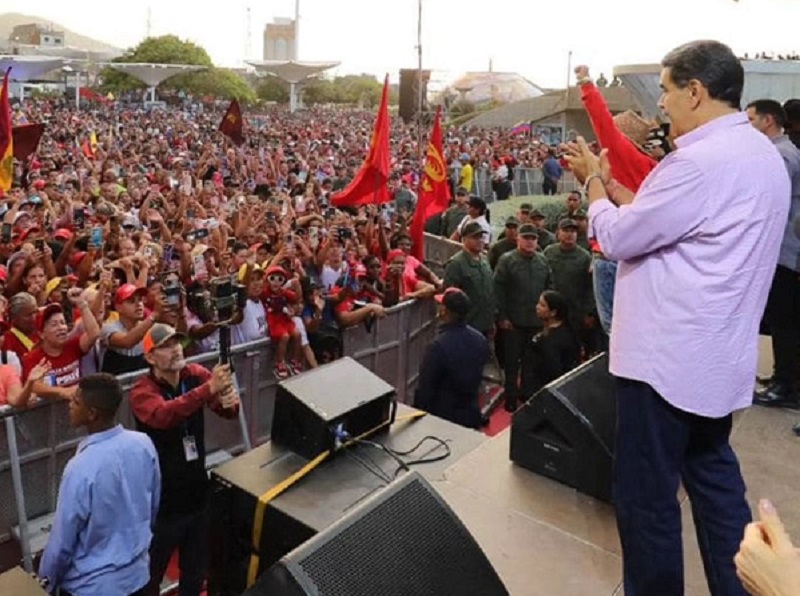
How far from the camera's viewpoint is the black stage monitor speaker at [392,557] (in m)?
2.23

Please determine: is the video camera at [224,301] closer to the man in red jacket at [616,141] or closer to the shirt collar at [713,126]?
the man in red jacket at [616,141]

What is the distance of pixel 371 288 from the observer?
27.1ft

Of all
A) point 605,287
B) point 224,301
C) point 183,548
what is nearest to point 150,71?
point 183,548

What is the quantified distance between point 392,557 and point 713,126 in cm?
150

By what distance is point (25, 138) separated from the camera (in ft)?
35.7

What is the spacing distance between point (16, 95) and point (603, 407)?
209 ft

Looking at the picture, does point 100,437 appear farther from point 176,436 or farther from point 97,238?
point 97,238

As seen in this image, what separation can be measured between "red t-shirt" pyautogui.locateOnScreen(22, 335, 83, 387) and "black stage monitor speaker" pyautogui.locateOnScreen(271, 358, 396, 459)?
2065mm

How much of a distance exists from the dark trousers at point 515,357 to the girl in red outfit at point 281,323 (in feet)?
8.61

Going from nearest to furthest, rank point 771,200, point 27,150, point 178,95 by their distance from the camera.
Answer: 1. point 771,200
2. point 27,150
3. point 178,95

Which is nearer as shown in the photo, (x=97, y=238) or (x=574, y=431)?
(x=574, y=431)

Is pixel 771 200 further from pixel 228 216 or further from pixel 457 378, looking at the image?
pixel 228 216

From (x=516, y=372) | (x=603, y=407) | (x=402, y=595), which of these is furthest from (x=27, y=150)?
(x=402, y=595)

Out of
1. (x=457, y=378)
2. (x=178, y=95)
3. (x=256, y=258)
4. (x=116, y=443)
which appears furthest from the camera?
(x=178, y=95)
